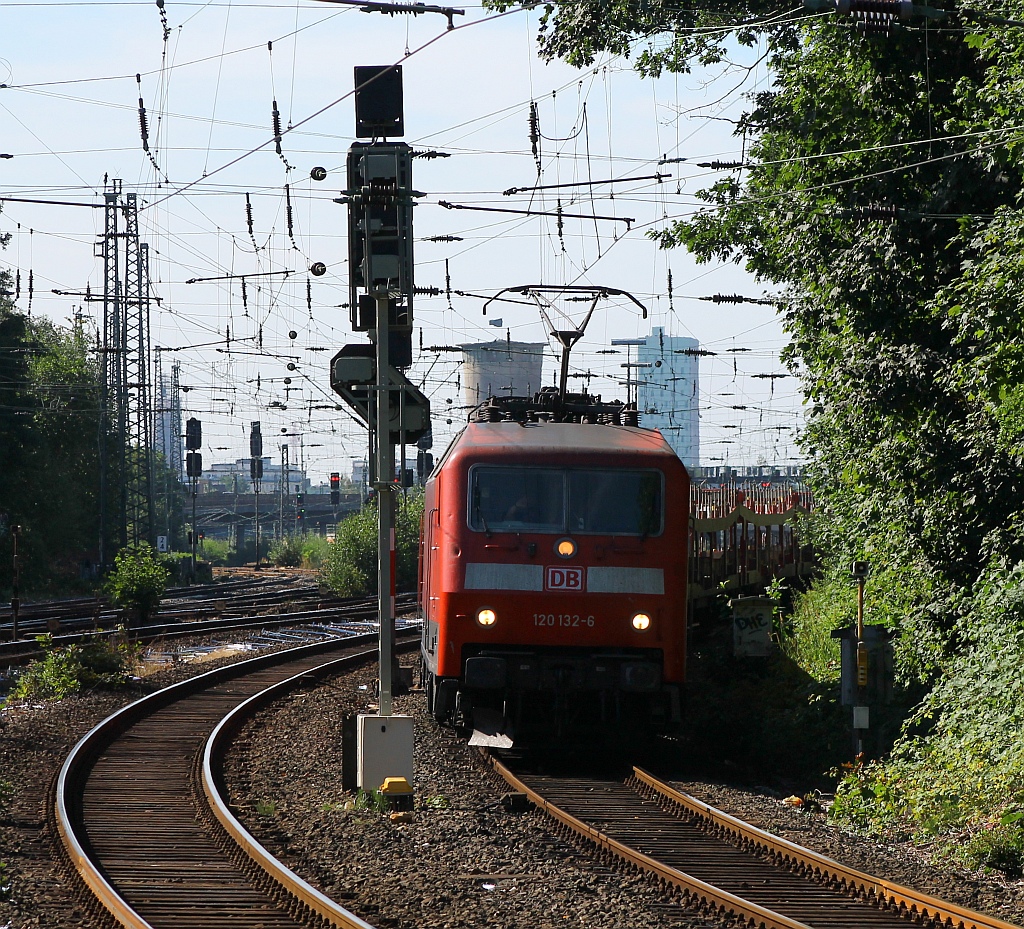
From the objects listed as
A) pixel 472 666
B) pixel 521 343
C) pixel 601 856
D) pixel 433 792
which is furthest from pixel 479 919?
pixel 521 343

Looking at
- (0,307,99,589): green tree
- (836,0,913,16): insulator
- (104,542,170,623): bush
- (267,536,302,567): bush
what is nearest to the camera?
(836,0,913,16): insulator

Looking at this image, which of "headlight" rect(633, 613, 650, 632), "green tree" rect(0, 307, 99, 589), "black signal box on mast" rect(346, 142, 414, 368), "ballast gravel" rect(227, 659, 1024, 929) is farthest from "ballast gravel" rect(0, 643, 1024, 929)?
"green tree" rect(0, 307, 99, 589)

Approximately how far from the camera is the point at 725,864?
9016 mm

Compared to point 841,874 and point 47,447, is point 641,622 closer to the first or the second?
point 841,874

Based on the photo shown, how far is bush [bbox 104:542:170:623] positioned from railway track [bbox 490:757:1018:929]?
69.9 feet

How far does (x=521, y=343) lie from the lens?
44812 millimetres

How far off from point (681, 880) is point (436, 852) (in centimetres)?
187

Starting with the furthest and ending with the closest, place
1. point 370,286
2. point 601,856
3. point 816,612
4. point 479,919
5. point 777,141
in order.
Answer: point 816,612 < point 777,141 < point 370,286 < point 601,856 < point 479,919

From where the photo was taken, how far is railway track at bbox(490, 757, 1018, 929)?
7.54 metres

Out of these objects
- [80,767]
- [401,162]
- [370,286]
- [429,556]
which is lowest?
[80,767]

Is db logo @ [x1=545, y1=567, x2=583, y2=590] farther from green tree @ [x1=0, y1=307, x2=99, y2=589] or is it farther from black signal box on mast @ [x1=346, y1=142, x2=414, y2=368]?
green tree @ [x1=0, y1=307, x2=99, y2=589]

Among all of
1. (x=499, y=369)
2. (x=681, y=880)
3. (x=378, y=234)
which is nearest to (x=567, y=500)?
(x=378, y=234)

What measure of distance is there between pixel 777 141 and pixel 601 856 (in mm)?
10011

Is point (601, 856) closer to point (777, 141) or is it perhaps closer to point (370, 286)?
point (370, 286)
